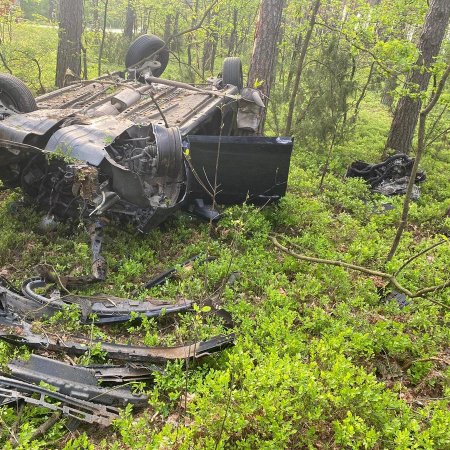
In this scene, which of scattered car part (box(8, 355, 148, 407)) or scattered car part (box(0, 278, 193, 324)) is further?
scattered car part (box(0, 278, 193, 324))

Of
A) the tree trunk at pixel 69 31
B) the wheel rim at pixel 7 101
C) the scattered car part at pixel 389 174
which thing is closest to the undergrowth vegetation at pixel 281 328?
the scattered car part at pixel 389 174

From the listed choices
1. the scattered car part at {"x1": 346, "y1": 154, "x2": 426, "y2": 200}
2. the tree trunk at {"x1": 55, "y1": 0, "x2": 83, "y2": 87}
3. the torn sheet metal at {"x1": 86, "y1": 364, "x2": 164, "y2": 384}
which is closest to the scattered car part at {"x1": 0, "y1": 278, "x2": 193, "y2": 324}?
the torn sheet metal at {"x1": 86, "y1": 364, "x2": 164, "y2": 384}

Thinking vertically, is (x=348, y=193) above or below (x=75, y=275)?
above

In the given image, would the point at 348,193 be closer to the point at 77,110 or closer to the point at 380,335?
the point at 380,335

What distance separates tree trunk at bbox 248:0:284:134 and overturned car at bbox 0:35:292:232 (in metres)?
2.28

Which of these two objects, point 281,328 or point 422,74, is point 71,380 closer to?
point 281,328

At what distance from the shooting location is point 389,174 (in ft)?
26.4

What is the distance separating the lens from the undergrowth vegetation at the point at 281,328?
9.05 ft

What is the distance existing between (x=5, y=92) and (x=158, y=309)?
12.5 ft

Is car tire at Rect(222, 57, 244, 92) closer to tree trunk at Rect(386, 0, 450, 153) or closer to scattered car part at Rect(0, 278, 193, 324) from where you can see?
tree trunk at Rect(386, 0, 450, 153)

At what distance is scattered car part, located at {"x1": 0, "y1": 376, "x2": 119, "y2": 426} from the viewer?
112 inches

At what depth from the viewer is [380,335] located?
3.85 m

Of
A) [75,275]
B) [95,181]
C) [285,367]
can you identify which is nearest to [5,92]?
[95,181]

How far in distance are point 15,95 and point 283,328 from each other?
4.57 meters
